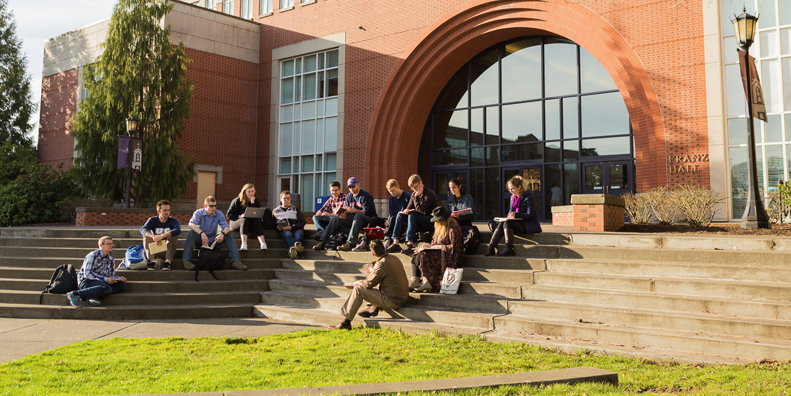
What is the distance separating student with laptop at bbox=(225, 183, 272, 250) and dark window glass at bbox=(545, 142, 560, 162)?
1179 cm

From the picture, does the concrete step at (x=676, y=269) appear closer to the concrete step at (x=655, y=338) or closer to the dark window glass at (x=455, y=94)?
the concrete step at (x=655, y=338)

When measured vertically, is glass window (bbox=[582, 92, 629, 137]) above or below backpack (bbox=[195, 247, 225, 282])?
above

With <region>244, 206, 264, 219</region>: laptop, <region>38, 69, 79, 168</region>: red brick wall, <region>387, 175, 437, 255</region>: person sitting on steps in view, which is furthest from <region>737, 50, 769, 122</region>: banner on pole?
<region>38, 69, 79, 168</region>: red brick wall

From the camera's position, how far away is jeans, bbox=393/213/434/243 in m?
10.2

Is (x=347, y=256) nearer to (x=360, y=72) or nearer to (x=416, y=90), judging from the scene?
(x=416, y=90)

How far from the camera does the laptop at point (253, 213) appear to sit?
1149cm

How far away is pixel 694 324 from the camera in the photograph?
6336mm

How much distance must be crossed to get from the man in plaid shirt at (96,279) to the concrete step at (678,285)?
6991 mm

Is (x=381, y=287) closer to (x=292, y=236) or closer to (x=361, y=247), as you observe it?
(x=361, y=247)

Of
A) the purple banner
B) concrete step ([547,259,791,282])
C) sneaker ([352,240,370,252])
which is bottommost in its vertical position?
concrete step ([547,259,791,282])

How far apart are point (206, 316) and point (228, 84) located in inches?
716

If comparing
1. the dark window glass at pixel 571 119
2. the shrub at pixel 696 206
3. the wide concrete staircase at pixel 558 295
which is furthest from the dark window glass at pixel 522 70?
A: the wide concrete staircase at pixel 558 295

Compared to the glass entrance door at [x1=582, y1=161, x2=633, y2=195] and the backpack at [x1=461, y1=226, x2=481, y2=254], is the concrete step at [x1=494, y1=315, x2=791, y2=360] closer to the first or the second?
the backpack at [x1=461, y1=226, x2=481, y2=254]

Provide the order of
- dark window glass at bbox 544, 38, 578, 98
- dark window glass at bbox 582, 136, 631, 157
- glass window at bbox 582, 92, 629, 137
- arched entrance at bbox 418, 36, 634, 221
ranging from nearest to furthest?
dark window glass at bbox 582, 136, 631, 157, glass window at bbox 582, 92, 629, 137, arched entrance at bbox 418, 36, 634, 221, dark window glass at bbox 544, 38, 578, 98
